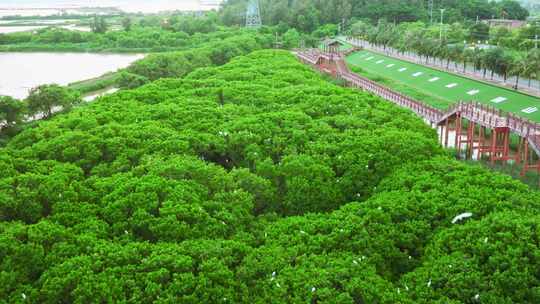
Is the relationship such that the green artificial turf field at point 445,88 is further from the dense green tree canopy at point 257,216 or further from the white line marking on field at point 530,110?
the dense green tree canopy at point 257,216

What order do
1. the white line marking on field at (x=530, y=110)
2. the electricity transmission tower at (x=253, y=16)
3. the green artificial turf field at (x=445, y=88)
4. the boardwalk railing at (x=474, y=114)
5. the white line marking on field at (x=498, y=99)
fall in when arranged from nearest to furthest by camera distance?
1. the boardwalk railing at (x=474, y=114)
2. the white line marking on field at (x=530, y=110)
3. the green artificial turf field at (x=445, y=88)
4. the white line marking on field at (x=498, y=99)
5. the electricity transmission tower at (x=253, y=16)

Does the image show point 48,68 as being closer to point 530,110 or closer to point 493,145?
point 530,110

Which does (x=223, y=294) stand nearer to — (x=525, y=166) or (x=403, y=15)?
(x=525, y=166)

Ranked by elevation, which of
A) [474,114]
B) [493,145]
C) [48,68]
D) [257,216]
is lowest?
[48,68]

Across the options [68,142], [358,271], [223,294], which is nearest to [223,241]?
[223,294]

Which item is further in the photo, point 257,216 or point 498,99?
point 498,99

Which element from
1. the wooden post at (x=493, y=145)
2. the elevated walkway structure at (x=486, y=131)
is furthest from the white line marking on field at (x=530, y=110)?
the wooden post at (x=493, y=145)

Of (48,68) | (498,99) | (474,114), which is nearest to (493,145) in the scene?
(474,114)
